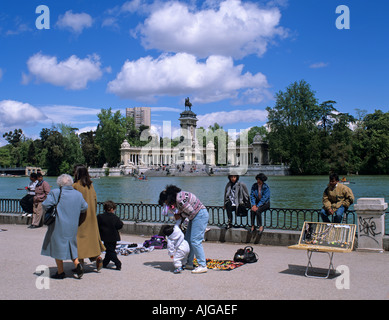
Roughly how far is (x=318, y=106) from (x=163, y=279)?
6928cm

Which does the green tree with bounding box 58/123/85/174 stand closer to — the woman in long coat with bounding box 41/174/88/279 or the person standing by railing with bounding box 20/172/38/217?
the person standing by railing with bounding box 20/172/38/217

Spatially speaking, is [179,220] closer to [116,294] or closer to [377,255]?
[116,294]

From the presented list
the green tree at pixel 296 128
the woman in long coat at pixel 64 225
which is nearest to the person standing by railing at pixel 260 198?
the woman in long coat at pixel 64 225

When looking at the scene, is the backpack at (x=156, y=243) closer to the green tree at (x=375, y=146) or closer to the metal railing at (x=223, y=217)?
the metal railing at (x=223, y=217)

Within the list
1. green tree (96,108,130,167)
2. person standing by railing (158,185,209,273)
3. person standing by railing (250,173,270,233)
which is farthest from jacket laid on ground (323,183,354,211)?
green tree (96,108,130,167)

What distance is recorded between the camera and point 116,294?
5730mm

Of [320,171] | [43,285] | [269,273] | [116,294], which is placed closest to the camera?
[116,294]

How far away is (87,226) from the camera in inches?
267

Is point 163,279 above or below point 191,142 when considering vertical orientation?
below

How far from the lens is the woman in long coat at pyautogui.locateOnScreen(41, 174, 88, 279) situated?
6461 millimetres

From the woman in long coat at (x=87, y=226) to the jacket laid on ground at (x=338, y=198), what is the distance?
182 inches

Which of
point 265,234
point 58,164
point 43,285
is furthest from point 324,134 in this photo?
point 43,285

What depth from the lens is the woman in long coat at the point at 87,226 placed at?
6742 mm

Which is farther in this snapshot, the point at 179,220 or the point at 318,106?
the point at 318,106
